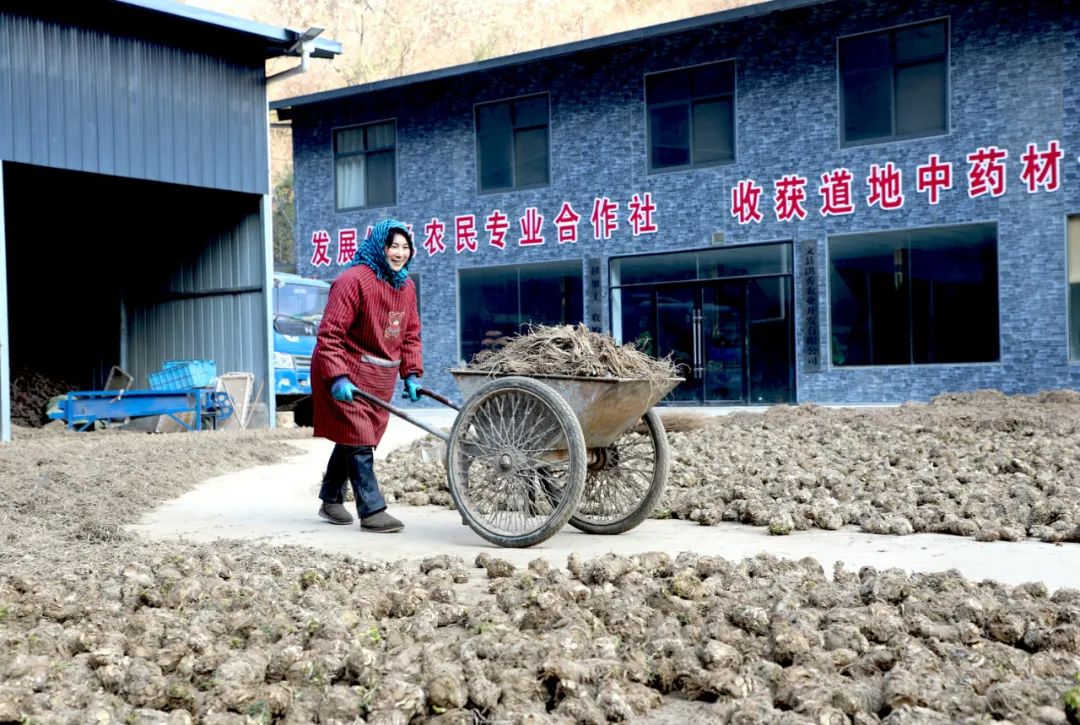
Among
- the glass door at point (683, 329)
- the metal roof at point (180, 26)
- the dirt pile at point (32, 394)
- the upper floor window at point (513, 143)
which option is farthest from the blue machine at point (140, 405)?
the upper floor window at point (513, 143)

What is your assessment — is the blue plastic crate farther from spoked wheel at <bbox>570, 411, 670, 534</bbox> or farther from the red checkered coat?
spoked wheel at <bbox>570, 411, 670, 534</bbox>

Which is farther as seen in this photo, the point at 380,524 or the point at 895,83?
the point at 895,83

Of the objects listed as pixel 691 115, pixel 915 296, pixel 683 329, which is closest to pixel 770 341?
pixel 683 329

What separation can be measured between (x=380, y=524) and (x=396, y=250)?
1.56 m

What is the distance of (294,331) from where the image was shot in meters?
16.3

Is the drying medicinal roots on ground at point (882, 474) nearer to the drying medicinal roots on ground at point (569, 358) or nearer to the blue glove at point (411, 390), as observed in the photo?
the drying medicinal roots on ground at point (569, 358)

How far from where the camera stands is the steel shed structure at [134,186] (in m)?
13.0

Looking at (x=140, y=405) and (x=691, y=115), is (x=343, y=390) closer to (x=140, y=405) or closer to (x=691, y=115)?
(x=140, y=405)

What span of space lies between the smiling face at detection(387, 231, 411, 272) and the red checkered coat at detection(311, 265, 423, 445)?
14cm

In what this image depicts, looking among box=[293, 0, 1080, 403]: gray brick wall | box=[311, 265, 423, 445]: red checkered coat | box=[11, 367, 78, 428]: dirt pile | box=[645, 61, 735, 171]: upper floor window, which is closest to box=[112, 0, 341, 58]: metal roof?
box=[293, 0, 1080, 403]: gray brick wall

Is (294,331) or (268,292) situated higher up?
(268,292)

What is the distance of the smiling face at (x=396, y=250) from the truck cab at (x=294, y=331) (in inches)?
385

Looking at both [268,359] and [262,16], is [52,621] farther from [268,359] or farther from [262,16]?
[262,16]

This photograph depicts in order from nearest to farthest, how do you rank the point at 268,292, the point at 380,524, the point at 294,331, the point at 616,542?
the point at 616,542, the point at 380,524, the point at 268,292, the point at 294,331
